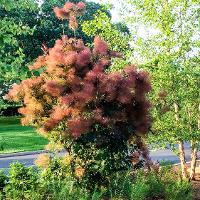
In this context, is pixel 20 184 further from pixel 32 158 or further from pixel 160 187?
pixel 32 158

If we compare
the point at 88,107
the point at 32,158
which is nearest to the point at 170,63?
the point at 88,107

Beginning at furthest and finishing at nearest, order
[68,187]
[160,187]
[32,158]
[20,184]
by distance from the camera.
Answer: [32,158]
[160,187]
[68,187]
[20,184]

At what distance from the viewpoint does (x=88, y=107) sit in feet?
29.2

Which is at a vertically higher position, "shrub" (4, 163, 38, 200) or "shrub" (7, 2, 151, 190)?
"shrub" (7, 2, 151, 190)

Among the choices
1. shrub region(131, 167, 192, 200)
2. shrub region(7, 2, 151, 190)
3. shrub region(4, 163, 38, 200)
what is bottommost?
shrub region(131, 167, 192, 200)

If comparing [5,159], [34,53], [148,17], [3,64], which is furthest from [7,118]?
[3,64]

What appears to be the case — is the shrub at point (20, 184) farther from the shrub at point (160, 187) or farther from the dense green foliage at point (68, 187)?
the shrub at point (160, 187)

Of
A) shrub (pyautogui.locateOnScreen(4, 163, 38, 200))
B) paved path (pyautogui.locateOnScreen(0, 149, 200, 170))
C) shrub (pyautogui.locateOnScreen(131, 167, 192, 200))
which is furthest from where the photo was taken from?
paved path (pyautogui.locateOnScreen(0, 149, 200, 170))

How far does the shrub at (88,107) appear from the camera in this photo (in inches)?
342

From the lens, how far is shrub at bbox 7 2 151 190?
8.69m

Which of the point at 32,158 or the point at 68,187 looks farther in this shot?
the point at 32,158

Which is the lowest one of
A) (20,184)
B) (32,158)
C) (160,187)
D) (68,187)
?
(160,187)

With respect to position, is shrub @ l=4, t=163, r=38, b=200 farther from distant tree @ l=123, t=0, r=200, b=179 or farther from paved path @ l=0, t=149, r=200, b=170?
paved path @ l=0, t=149, r=200, b=170

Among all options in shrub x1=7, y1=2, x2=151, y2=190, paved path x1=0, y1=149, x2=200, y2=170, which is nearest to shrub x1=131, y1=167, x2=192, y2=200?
shrub x1=7, y1=2, x2=151, y2=190
